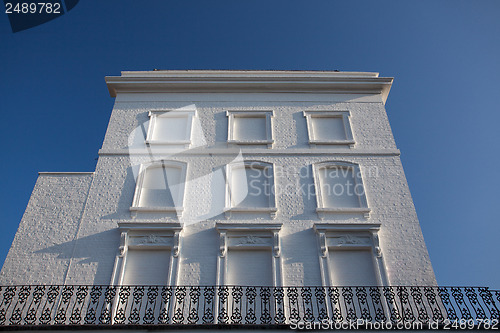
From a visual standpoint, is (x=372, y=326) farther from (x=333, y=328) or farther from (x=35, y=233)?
(x=35, y=233)

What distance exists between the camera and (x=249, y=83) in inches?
741

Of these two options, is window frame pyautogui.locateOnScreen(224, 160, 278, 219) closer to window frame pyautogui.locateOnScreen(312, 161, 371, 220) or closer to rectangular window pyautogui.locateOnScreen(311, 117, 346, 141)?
window frame pyautogui.locateOnScreen(312, 161, 371, 220)

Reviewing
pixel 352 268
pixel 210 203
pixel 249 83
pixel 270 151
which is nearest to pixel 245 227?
pixel 210 203

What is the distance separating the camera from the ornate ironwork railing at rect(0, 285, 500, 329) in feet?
37.3

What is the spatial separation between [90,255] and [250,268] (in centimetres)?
513

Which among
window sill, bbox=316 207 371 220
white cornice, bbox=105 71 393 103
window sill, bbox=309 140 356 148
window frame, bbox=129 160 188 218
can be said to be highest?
white cornice, bbox=105 71 393 103

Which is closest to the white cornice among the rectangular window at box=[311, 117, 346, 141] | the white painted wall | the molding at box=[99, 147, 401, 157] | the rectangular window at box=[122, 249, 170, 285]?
the white painted wall

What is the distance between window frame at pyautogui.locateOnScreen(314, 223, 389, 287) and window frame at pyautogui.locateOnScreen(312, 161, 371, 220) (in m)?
0.68

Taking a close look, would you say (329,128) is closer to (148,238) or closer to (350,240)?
(350,240)

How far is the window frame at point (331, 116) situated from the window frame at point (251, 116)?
1.53 m

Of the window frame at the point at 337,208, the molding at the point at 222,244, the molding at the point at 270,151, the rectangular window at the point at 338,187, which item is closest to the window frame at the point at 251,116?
the molding at the point at 270,151

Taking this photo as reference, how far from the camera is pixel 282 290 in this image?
12.1 meters

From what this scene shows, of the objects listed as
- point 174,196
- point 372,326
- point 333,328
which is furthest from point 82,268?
point 372,326

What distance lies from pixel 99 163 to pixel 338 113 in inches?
392
